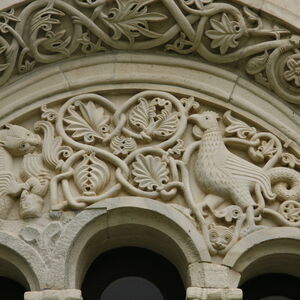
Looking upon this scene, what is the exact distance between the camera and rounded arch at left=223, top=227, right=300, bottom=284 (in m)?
7.94

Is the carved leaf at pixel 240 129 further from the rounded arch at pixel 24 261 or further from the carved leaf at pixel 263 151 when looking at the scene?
the rounded arch at pixel 24 261

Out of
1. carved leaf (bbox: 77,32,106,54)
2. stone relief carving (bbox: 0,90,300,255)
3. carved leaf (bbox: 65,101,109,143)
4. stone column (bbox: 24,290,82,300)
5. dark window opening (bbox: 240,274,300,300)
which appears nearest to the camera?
stone column (bbox: 24,290,82,300)

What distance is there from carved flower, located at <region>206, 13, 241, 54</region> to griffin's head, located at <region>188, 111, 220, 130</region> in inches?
18.9

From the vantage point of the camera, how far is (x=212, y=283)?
7.84 metres

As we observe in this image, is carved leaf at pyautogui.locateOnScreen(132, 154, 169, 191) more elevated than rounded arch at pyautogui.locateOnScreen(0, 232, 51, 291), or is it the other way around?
carved leaf at pyautogui.locateOnScreen(132, 154, 169, 191)

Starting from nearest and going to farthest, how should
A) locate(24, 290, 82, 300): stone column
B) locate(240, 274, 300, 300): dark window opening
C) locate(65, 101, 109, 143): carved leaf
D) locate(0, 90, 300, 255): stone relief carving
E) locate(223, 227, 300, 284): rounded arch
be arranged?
locate(24, 290, 82, 300): stone column < locate(223, 227, 300, 284): rounded arch < locate(0, 90, 300, 255): stone relief carving < locate(240, 274, 300, 300): dark window opening < locate(65, 101, 109, 143): carved leaf

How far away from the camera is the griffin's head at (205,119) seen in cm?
845

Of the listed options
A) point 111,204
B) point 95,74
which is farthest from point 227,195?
point 95,74

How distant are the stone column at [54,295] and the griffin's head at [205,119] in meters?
1.55

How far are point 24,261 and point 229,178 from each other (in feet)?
4.96

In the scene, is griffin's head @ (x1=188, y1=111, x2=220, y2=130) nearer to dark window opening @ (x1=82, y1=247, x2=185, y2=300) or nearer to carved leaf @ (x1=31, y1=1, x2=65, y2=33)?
dark window opening @ (x1=82, y1=247, x2=185, y2=300)

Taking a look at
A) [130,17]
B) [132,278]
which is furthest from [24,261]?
[130,17]

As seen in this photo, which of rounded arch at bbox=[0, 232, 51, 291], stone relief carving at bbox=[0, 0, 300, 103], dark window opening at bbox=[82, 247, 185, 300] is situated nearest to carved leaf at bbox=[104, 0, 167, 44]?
stone relief carving at bbox=[0, 0, 300, 103]

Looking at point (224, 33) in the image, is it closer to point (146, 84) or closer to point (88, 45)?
point (146, 84)
